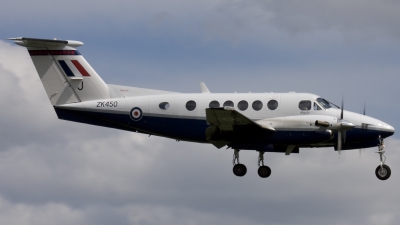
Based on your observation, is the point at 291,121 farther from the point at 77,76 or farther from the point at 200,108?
the point at 77,76

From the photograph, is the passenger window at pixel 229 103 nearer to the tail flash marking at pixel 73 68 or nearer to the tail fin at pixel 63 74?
the tail fin at pixel 63 74

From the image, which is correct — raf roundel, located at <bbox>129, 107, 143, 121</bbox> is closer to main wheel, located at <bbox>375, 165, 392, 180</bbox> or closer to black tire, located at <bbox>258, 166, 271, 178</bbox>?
black tire, located at <bbox>258, 166, 271, 178</bbox>

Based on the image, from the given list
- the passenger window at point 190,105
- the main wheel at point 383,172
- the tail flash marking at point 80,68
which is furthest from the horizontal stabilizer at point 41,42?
the main wheel at point 383,172

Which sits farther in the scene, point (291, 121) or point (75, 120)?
point (75, 120)

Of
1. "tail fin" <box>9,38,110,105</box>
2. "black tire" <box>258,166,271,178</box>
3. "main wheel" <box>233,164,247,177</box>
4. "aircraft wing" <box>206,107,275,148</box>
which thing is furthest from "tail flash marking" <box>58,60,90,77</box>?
"black tire" <box>258,166,271,178</box>

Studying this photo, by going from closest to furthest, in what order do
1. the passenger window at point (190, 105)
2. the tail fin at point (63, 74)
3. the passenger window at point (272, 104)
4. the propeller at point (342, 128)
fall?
the propeller at point (342, 128) → the passenger window at point (272, 104) → the passenger window at point (190, 105) → the tail fin at point (63, 74)

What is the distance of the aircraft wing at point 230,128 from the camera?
104 ft

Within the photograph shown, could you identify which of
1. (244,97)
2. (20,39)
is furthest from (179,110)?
(20,39)

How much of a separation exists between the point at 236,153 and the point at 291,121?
3.32 m

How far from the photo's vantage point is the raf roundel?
114 feet

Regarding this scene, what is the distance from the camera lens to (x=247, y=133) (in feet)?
109

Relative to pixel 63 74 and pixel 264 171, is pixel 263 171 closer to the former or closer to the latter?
pixel 264 171

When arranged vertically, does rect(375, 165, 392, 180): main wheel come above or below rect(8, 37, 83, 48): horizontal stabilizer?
below

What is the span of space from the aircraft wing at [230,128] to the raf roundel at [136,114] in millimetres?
3408
